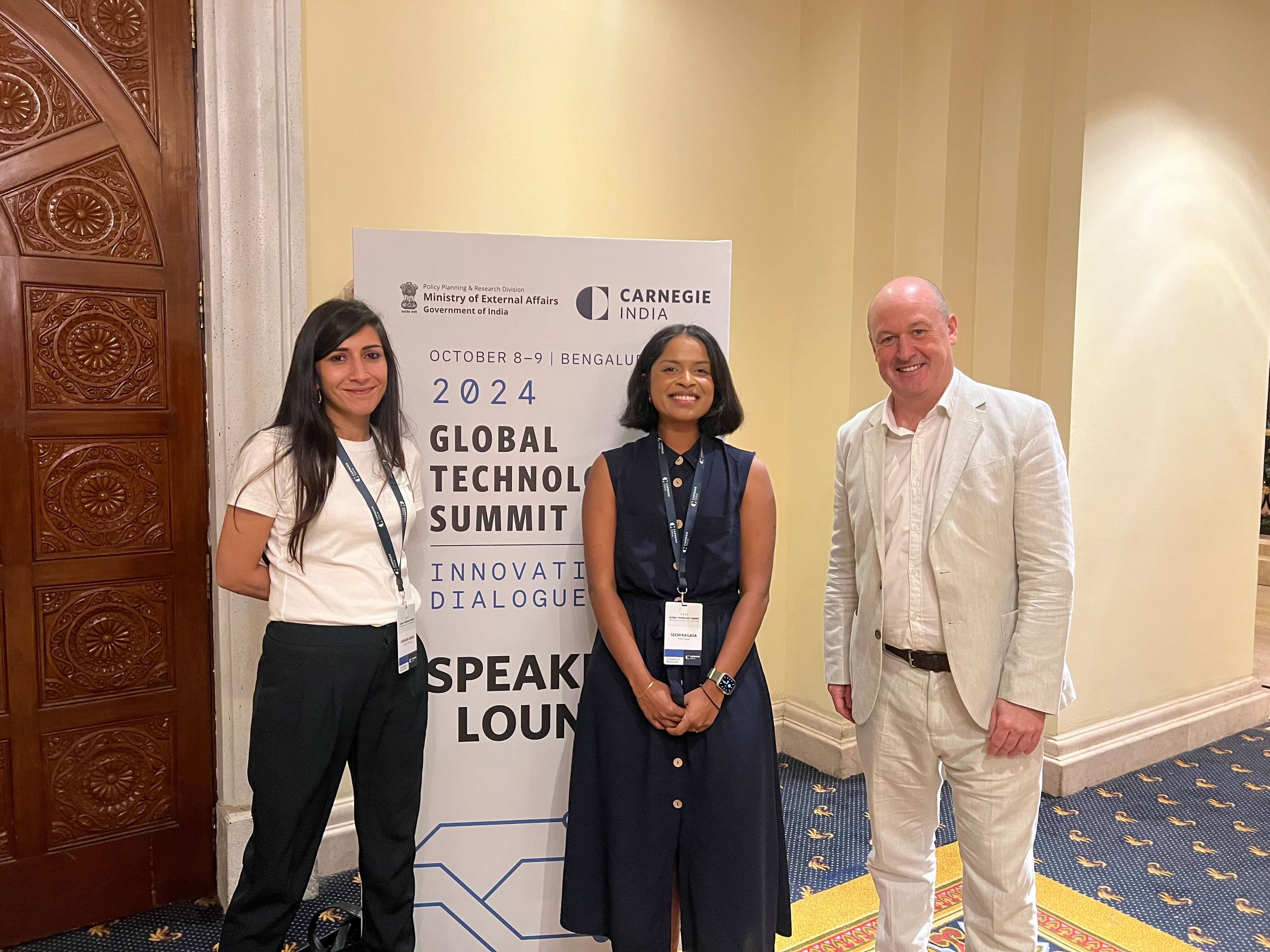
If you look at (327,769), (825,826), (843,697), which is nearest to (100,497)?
(327,769)

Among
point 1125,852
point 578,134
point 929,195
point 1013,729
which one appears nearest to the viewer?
point 1013,729

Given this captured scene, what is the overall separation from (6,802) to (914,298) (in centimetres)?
270

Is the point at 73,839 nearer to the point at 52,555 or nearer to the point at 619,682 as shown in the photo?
the point at 52,555

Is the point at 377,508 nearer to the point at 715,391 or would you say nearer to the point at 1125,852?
the point at 715,391

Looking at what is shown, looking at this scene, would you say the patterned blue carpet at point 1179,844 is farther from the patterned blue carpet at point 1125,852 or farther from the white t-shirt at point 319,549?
the white t-shirt at point 319,549

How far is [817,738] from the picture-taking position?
3729 millimetres

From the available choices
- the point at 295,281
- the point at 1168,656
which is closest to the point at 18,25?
the point at 295,281

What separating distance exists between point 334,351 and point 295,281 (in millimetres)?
813

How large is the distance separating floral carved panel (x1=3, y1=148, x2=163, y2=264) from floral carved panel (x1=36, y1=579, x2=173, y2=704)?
0.93 m

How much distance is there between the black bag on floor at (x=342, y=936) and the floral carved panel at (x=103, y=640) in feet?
2.72

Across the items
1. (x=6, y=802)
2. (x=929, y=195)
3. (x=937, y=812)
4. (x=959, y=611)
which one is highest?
(x=929, y=195)

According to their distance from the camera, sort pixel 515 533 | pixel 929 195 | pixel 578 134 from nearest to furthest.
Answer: pixel 515 533 → pixel 578 134 → pixel 929 195

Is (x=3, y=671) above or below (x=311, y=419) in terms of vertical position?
below

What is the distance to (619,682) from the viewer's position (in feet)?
6.41
